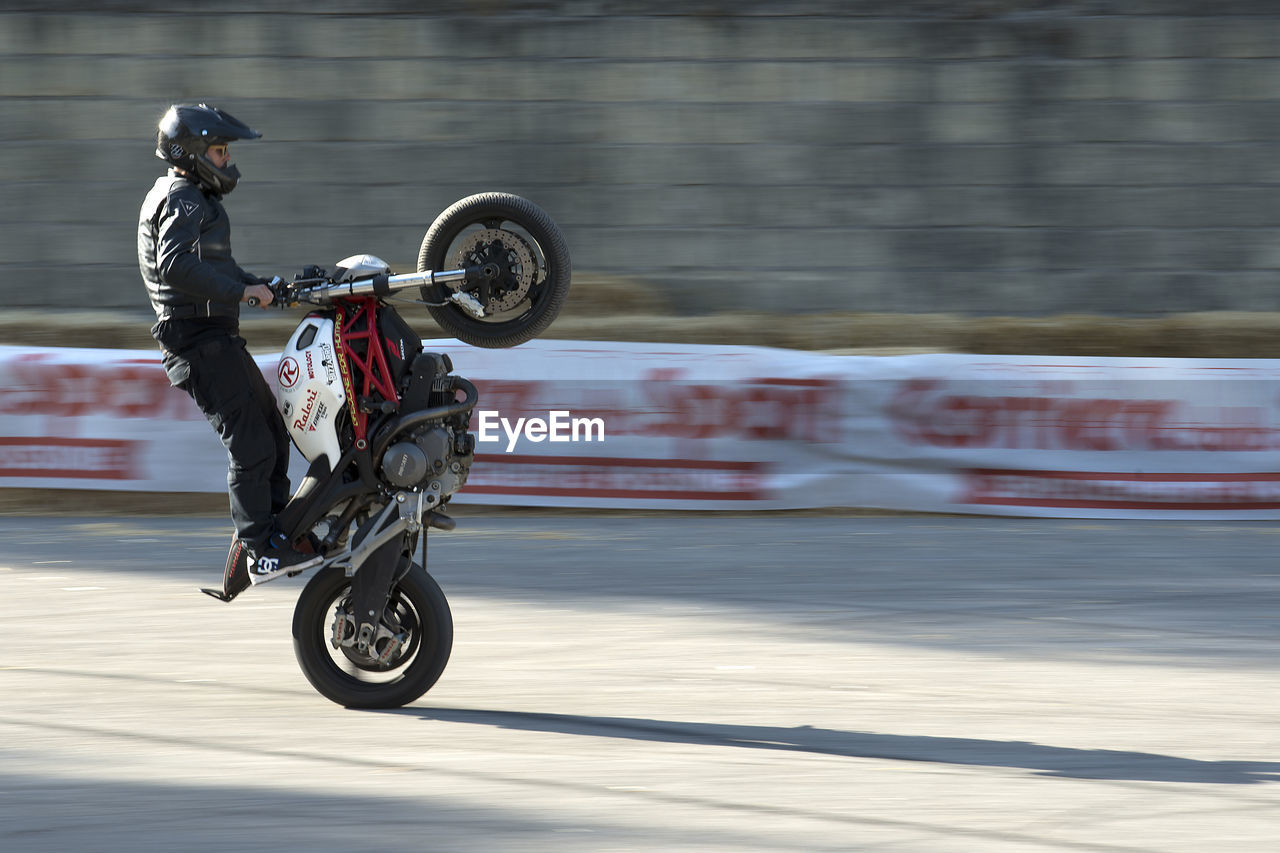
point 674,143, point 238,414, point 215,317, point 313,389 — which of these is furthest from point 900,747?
point 674,143

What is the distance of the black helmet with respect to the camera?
566cm

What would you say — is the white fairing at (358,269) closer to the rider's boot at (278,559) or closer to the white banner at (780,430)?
the rider's boot at (278,559)

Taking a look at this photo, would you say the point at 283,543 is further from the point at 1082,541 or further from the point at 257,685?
the point at 1082,541

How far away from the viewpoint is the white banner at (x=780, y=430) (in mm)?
10469

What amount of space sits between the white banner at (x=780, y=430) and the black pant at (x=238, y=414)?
4.79m

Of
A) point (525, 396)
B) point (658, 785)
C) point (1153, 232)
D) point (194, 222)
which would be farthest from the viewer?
A: point (1153, 232)

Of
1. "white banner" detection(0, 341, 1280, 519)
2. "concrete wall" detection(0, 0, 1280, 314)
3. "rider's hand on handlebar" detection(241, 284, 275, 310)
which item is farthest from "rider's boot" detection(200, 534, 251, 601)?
"concrete wall" detection(0, 0, 1280, 314)

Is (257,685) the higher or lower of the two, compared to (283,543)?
lower

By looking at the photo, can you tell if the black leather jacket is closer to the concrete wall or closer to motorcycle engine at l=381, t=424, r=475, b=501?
motorcycle engine at l=381, t=424, r=475, b=501

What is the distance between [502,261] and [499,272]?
5 cm

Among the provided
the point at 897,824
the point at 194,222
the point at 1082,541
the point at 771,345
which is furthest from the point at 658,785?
the point at 771,345

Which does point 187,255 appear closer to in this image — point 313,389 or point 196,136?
point 196,136

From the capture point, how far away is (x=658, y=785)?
476 cm

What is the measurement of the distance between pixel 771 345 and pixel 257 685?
284 inches
